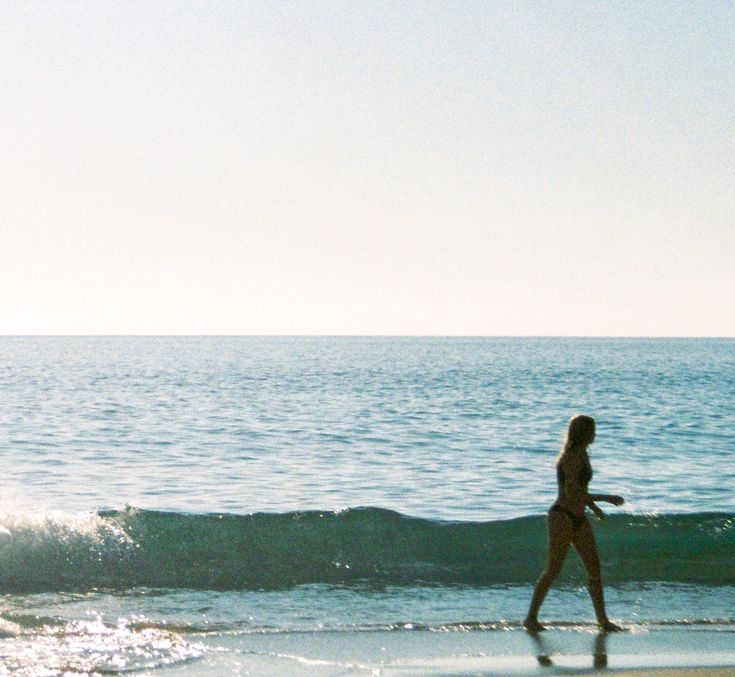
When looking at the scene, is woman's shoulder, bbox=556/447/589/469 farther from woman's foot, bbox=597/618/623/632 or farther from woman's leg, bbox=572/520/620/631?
woman's foot, bbox=597/618/623/632

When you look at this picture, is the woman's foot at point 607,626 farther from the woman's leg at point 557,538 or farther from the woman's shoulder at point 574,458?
the woman's shoulder at point 574,458

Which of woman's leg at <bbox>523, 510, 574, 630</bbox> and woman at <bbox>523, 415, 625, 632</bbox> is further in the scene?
woman's leg at <bbox>523, 510, 574, 630</bbox>

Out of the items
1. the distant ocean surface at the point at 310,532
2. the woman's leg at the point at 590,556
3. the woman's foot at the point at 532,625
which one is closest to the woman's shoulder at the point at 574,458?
the woman's leg at the point at 590,556

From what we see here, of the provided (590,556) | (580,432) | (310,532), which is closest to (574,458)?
(580,432)

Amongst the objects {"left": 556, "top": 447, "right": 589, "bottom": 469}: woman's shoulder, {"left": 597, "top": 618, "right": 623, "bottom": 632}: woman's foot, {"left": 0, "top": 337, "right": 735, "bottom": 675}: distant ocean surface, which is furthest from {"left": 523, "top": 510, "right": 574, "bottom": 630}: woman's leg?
{"left": 0, "top": 337, "right": 735, "bottom": 675}: distant ocean surface

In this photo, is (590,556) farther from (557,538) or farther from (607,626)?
(607,626)

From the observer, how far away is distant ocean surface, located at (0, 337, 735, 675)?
395 inches

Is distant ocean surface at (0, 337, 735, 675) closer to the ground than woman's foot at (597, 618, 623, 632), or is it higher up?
closer to the ground

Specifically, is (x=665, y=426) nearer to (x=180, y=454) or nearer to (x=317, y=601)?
(x=180, y=454)

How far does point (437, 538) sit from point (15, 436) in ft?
61.3

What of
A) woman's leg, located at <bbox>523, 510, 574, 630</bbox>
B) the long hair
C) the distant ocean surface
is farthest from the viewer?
the distant ocean surface

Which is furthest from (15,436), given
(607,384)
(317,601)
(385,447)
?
(607,384)

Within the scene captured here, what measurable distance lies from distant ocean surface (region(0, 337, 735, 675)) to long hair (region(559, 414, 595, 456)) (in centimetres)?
215

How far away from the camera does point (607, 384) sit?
62.6 meters
